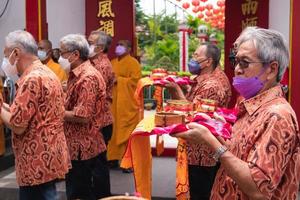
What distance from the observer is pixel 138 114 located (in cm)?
614

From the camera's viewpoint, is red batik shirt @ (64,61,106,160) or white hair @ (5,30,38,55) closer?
white hair @ (5,30,38,55)

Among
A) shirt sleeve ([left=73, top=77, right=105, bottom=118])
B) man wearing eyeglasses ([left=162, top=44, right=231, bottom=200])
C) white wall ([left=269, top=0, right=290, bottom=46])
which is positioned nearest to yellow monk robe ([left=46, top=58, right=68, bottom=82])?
shirt sleeve ([left=73, top=77, right=105, bottom=118])

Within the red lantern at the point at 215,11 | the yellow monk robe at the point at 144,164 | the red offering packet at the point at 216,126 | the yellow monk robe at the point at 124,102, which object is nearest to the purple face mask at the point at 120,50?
the yellow monk robe at the point at 124,102

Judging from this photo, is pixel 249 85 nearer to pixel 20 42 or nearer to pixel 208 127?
pixel 208 127

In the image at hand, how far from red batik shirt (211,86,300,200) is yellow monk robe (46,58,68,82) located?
13.7 feet

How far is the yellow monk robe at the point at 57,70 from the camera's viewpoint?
5.90 metres

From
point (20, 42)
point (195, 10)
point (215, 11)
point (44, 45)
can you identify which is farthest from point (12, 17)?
point (215, 11)

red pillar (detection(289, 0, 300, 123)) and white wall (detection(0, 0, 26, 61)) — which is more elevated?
white wall (detection(0, 0, 26, 61))

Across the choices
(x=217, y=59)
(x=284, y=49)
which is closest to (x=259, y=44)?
(x=284, y=49)

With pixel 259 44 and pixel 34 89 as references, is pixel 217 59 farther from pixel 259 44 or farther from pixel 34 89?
pixel 259 44

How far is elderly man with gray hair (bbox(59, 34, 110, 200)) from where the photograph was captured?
12.7 ft

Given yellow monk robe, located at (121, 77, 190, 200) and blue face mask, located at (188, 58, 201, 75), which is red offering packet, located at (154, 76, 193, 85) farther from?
yellow monk robe, located at (121, 77, 190, 200)

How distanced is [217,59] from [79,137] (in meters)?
1.22

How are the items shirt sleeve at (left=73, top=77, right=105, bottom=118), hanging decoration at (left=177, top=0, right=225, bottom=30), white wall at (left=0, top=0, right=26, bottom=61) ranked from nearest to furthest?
shirt sleeve at (left=73, top=77, right=105, bottom=118) < white wall at (left=0, top=0, right=26, bottom=61) < hanging decoration at (left=177, top=0, right=225, bottom=30)
